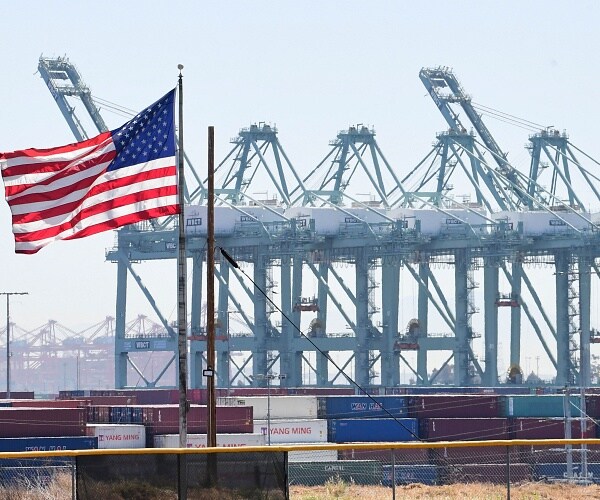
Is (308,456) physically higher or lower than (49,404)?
lower

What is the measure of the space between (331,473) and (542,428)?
34367 mm

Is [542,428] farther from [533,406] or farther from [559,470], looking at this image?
[559,470]

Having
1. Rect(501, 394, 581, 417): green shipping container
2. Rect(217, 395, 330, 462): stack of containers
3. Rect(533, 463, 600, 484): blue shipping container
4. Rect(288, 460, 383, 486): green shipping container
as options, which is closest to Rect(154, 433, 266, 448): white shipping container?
Rect(217, 395, 330, 462): stack of containers

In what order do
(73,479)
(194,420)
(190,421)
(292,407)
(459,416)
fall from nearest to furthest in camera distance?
(73,479)
(190,421)
(194,420)
(292,407)
(459,416)

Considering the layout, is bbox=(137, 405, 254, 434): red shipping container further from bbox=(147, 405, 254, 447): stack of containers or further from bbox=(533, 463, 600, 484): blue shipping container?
bbox=(533, 463, 600, 484): blue shipping container

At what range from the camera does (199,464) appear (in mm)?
17875

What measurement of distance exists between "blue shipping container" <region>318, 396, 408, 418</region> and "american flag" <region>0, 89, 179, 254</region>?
44.1 metres

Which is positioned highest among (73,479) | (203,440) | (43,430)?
(73,479)

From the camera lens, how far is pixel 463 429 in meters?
59.7

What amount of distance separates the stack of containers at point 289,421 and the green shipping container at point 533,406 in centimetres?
851

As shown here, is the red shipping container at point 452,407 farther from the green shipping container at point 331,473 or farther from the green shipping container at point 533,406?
the green shipping container at point 331,473

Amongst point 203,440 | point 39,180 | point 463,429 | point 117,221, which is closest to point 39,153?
point 39,180

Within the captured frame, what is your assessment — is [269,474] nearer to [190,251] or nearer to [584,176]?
[190,251]

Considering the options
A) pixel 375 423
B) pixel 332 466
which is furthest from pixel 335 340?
pixel 332 466
